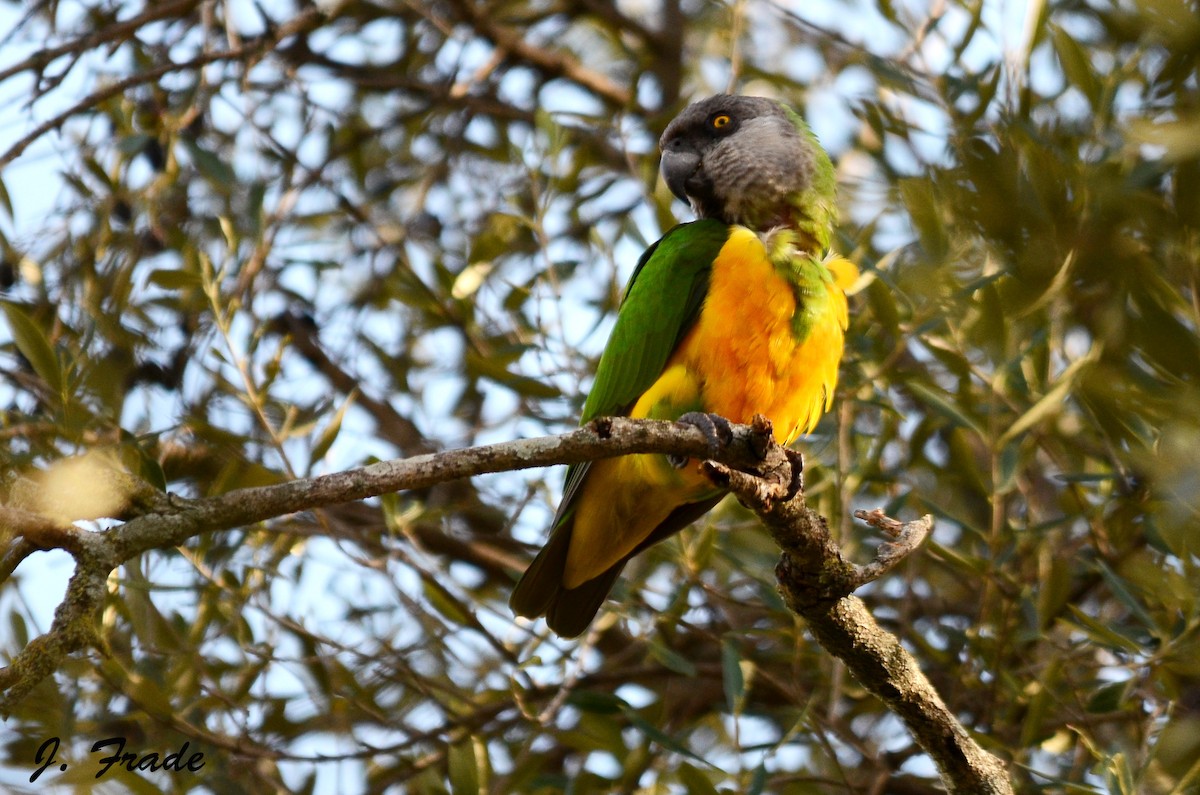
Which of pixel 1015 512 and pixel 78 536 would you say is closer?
pixel 78 536

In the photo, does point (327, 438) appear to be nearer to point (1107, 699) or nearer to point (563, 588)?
point (563, 588)

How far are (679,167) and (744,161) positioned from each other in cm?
34

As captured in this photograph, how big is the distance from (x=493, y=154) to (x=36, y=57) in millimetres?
2042

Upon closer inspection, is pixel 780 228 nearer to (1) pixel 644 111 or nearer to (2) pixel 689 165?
(2) pixel 689 165

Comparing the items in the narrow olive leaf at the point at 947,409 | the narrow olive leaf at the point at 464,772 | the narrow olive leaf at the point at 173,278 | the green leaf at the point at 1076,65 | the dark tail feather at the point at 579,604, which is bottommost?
the narrow olive leaf at the point at 464,772

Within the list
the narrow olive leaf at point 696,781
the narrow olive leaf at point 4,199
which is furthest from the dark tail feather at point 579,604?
the narrow olive leaf at point 4,199

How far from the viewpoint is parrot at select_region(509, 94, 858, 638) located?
3.21m

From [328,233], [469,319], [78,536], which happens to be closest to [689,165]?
[469,319]

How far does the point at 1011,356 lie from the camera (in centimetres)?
355

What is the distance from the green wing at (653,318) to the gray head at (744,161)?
21 cm

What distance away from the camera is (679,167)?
4.10m

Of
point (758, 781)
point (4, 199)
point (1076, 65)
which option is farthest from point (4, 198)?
point (1076, 65)

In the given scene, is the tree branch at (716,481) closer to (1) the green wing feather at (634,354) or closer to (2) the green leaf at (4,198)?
(1) the green wing feather at (634,354)

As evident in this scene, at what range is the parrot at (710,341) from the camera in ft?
10.5
